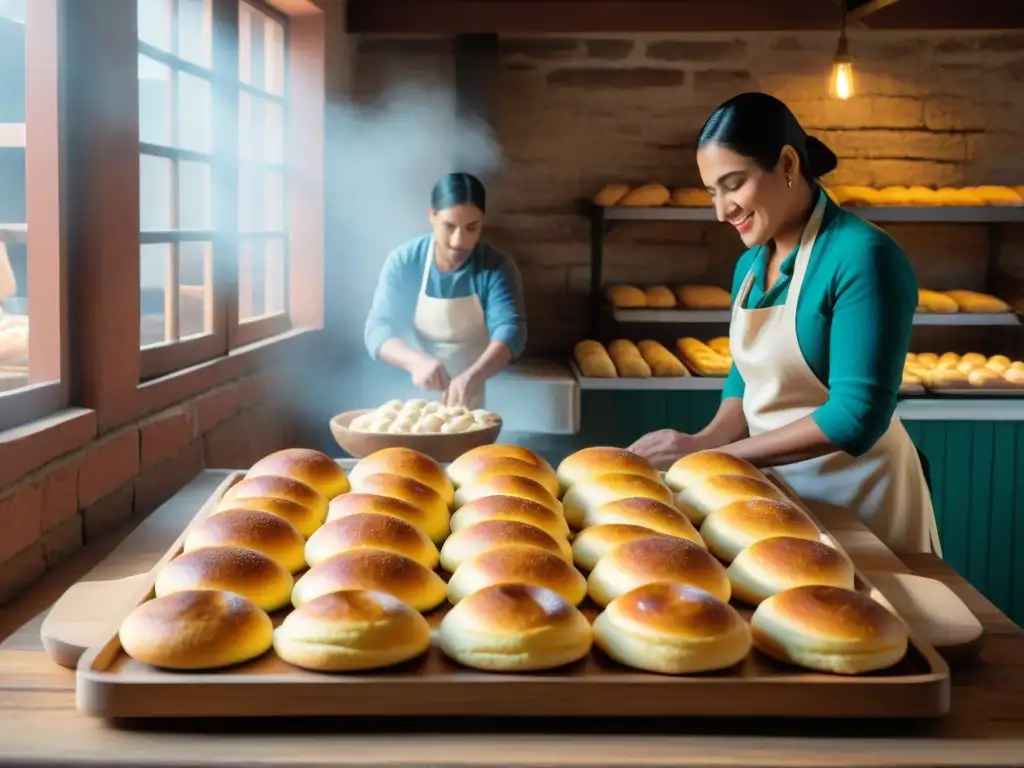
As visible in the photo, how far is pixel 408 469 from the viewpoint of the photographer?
5.29ft

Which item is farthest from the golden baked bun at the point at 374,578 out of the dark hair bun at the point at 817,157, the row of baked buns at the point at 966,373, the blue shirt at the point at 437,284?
the row of baked buns at the point at 966,373

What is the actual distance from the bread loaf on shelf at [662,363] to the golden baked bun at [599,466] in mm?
2271

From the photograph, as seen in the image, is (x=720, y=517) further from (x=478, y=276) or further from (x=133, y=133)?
(x=478, y=276)

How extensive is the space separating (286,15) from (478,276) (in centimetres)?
128

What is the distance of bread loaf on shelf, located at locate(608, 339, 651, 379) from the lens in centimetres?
395

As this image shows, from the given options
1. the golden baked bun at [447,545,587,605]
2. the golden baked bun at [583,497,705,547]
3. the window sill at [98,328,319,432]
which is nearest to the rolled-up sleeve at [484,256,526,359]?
the window sill at [98,328,319,432]

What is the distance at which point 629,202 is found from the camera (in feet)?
13.9

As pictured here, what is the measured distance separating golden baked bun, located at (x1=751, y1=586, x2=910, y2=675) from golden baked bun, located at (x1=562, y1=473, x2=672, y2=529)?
42 cm

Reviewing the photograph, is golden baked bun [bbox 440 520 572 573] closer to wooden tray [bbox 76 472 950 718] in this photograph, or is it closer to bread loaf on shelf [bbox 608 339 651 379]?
wooden tray [bbox 76 472 950 718]

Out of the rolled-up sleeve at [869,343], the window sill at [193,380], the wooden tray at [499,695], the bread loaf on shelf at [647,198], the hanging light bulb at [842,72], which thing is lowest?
the wooden tray at [499,695]

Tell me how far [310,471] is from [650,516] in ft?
1.76

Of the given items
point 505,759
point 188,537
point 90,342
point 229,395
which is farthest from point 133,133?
point 505,759

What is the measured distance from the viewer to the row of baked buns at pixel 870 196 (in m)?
4.11

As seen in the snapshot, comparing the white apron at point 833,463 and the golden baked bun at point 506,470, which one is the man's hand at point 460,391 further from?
the golden baked bun at point 506,470
